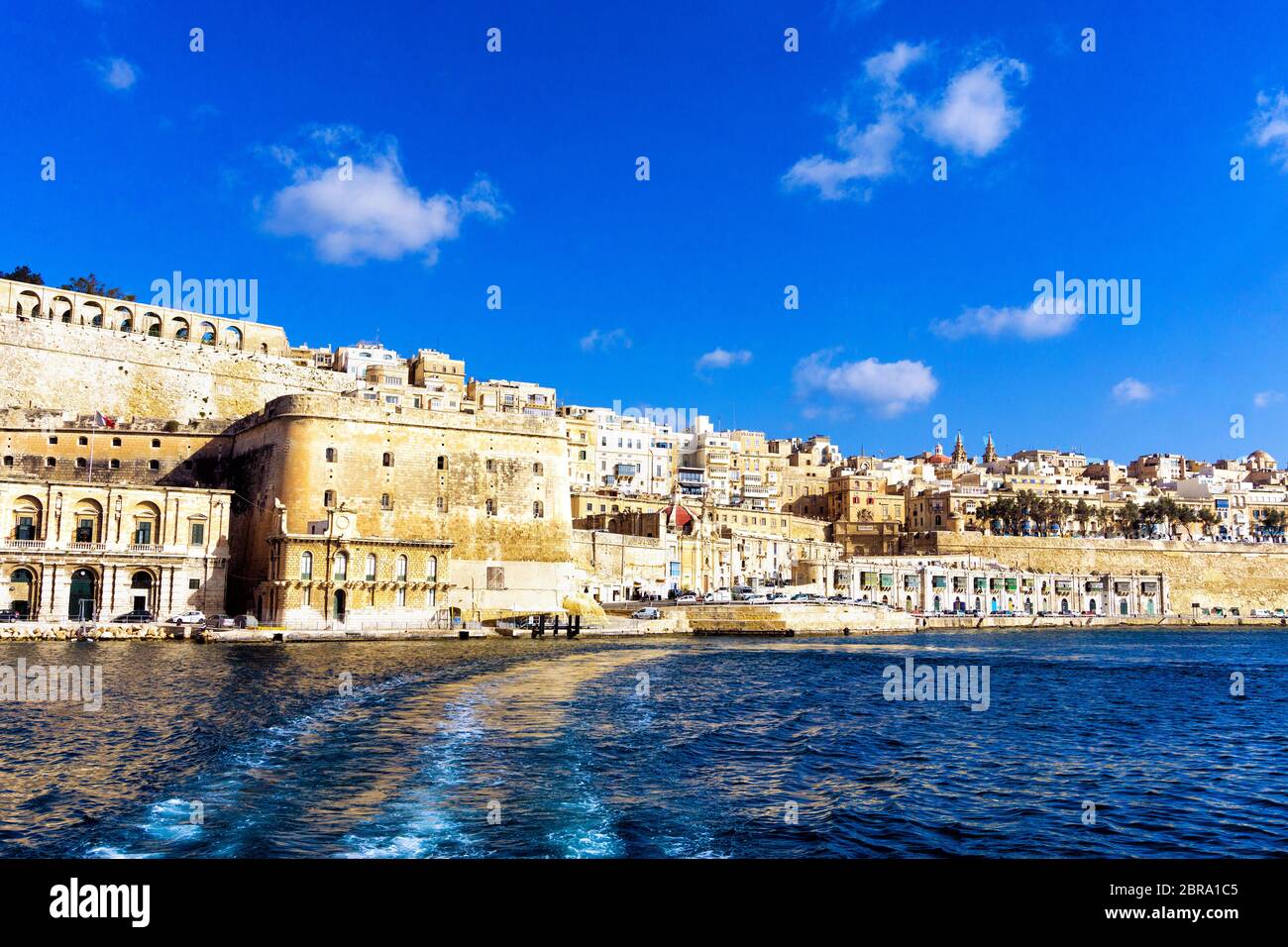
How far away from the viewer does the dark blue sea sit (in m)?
10.2

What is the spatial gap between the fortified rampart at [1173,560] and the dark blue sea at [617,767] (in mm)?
57071

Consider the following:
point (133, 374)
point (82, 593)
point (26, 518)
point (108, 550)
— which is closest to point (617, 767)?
point (108, 550)

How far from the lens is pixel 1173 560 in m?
86.2

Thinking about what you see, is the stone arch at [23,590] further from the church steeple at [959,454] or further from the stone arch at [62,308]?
the church steeple at [959,454]

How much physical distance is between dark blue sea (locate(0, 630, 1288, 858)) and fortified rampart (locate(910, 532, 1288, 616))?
57.1 m

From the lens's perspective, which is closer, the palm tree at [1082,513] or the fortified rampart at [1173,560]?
the fortified rampart at [1173,560]

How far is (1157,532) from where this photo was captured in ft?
323

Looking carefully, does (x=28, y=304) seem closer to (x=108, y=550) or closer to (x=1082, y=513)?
(x=108, y=550)

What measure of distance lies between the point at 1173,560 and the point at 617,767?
281ft

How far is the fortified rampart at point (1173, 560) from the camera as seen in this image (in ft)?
277

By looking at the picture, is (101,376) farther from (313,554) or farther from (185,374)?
(313,554)

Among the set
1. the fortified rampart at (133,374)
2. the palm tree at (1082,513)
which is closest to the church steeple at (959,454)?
the palm tree at (1082,513)

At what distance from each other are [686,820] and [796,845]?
1.38 metres

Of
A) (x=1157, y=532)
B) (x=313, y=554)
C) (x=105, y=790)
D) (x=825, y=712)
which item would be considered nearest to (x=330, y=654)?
(x=313, y=554)
